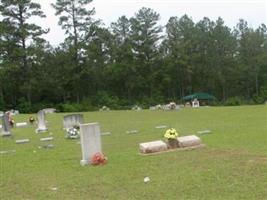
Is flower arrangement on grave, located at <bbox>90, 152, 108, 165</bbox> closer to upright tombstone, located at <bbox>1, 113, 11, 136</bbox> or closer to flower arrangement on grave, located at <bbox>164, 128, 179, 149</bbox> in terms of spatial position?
flower arrangement on grave, located at <bbox>164, 128, 179, 149</bbox>

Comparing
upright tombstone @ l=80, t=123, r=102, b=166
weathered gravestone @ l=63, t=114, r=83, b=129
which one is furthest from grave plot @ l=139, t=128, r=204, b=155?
weathered gravestone @ l=63, t=114, r=83, b=129

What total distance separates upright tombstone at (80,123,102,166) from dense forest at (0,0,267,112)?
4145 centimetres

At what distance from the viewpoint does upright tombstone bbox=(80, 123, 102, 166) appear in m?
12.5

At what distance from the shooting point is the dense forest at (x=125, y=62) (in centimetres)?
5869

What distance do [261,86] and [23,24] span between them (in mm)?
33271

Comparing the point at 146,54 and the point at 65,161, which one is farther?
the point at 146,54

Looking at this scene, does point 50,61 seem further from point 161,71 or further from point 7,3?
point 161,71

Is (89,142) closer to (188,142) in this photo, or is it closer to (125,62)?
(188,142)

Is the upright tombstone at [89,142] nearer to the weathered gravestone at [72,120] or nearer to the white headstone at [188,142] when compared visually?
the white headstone at [188,142]

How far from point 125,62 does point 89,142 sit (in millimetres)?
52806

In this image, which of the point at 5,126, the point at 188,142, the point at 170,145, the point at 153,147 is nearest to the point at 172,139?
the point at 170,145

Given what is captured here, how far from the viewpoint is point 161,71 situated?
2672 inches

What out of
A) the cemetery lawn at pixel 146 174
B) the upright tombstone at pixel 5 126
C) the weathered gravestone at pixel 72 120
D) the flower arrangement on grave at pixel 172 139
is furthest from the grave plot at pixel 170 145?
the weathered gravestone at pixel 72 120

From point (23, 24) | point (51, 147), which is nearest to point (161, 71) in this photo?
point (23, 24)
